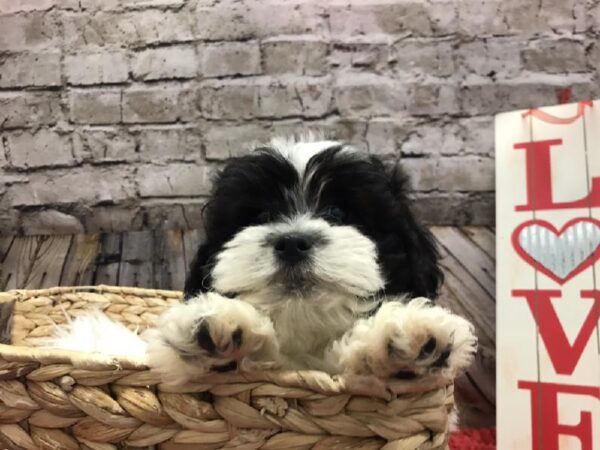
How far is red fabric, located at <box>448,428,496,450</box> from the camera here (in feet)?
5.54

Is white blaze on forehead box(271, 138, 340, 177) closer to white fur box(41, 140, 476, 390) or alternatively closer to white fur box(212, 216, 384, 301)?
white fur box(41, 140, 476, 390)

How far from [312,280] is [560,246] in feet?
3.06

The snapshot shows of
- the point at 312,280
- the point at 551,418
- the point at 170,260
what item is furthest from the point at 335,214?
the point at 170,260

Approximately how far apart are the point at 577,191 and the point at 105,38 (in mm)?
1677

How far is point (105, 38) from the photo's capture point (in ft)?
6.95

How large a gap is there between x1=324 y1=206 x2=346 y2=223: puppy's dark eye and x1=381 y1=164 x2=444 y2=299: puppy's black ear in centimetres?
11

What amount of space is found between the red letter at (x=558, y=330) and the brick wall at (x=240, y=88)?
435 mm

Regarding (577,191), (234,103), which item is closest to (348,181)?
(577,191)

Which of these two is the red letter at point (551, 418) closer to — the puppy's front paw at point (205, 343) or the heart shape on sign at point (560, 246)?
the heart shape on sign at point (560, 246)

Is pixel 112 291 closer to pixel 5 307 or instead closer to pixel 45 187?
pixel 5 307

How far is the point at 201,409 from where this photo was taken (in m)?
0.85

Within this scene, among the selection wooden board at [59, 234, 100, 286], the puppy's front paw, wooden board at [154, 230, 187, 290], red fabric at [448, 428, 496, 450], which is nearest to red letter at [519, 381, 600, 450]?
red fabric at [448, 428, 496, 450]

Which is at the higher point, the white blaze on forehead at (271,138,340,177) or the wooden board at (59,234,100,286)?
the white blaze on forehead at (271,138,340,177)

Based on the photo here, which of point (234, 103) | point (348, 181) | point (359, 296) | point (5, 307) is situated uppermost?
point (234, 103)
